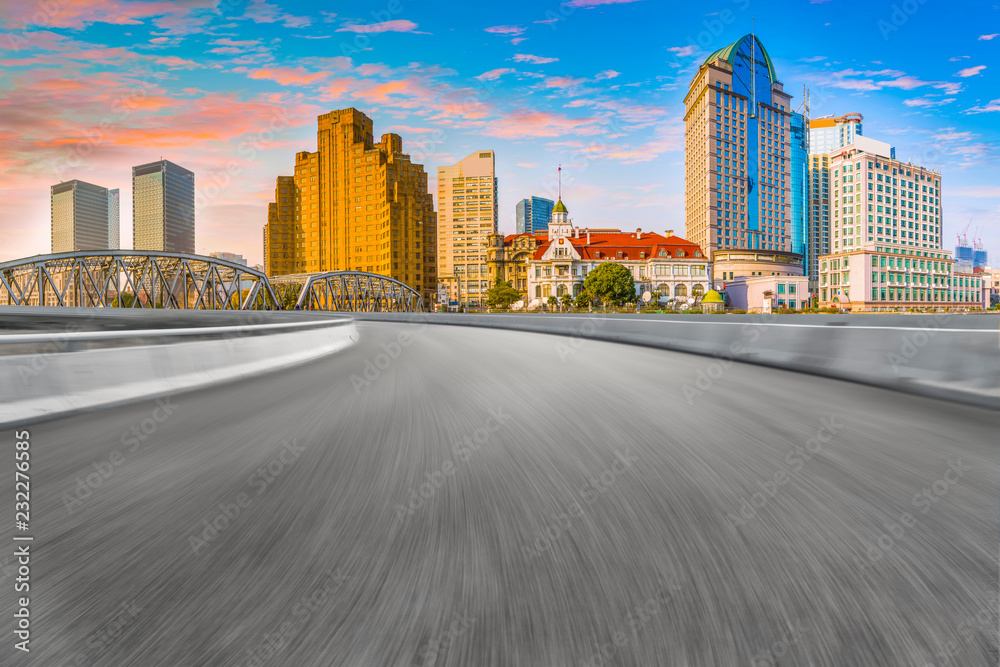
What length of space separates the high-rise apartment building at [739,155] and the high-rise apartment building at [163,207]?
122 metres

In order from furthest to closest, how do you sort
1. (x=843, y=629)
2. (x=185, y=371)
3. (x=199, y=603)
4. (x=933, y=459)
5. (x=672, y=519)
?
1. (x=185, y=371)
2. (x=933, y=459)
3. (x=672, y=519)
4. (x=199, y=603)
5. (x=843, y=629)

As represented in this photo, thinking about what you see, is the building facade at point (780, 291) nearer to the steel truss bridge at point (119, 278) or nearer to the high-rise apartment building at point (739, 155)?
the high-rise apartment building at point (739, 155)

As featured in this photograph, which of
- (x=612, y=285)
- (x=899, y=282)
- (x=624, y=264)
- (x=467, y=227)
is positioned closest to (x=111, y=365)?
(x=612, y=285)

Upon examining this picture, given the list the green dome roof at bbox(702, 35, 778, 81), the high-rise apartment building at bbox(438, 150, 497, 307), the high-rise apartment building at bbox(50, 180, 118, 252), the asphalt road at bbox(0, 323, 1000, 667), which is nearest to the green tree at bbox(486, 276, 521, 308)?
the high-rise apartment building at bbox(438, 150, 497, 307)

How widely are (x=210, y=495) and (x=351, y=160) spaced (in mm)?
185311

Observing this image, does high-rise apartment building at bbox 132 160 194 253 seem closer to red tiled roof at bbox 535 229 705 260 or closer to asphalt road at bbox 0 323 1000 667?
red tiled roof at bbox 535 229 705 260

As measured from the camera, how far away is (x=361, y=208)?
172 meters

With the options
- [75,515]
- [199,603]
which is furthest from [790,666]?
[75,515]

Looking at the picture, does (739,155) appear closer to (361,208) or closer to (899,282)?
(899,282)

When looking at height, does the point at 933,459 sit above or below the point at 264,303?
below

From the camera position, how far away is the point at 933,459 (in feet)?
12.1

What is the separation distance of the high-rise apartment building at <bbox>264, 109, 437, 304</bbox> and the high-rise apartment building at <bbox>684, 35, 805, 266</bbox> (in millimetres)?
84876

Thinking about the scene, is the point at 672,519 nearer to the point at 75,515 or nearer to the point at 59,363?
the point at 75,515

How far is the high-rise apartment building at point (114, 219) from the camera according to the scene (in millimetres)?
81812
